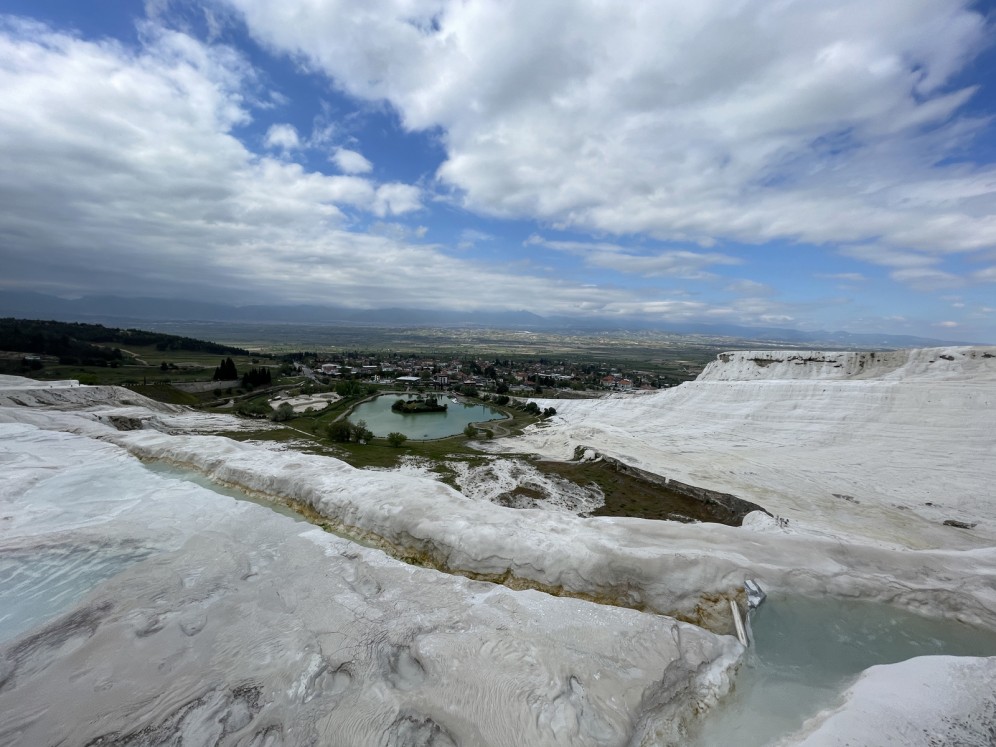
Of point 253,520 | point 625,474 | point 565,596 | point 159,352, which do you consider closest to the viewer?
point 565,596

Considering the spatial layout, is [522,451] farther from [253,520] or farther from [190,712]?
[190,712]

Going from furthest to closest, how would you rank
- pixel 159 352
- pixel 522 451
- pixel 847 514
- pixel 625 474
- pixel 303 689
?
pixel 159 352 < pixel 522 451 < pixel 625 474 < pixel 847 514 < pixel 303 689

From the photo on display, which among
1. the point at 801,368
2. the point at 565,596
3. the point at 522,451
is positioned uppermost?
the point at 801,368

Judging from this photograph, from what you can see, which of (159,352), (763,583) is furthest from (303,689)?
(159,352)

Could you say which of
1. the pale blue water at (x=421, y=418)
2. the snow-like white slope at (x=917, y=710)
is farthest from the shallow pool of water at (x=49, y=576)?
the pale blue water at (x=421, y=418)

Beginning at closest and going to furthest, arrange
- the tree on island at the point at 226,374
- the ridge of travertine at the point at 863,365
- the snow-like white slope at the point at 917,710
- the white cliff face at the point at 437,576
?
the snow-like white slope at the point at 917,710 < the white cliff face at the point at 437,576 < the ridge of travertine at the point at 863,365 < the tree on island at the point at 226,374

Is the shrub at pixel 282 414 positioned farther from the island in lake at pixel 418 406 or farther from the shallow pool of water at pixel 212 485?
the shallow pool of water at pixel 212 485

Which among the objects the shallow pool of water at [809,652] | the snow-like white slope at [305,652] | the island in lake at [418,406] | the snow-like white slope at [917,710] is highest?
the snow-like white slope at [917,710]

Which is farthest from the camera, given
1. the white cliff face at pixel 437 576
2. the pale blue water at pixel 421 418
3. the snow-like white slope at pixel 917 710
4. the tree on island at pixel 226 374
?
the tree on island at pixel 226 374
